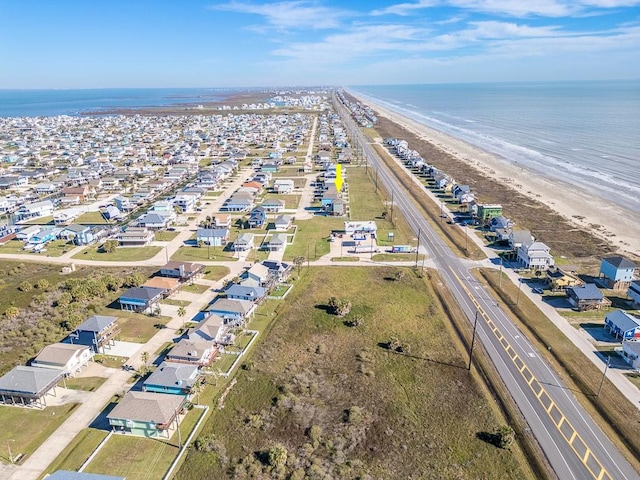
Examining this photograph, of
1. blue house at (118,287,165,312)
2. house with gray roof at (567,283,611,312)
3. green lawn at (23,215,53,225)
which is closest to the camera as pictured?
house with gray roof at (567,283,611,312)

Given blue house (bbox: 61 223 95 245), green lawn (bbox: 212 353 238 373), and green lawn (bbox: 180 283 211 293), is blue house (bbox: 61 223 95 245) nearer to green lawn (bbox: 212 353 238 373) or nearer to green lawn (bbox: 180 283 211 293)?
green lawn (bbox: 180 283 211 293)

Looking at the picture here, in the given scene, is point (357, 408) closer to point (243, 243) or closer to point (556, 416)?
point (556, 416)

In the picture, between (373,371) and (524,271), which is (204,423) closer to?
(373,371)

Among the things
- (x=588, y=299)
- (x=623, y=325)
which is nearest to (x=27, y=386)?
(x=623, y=325)

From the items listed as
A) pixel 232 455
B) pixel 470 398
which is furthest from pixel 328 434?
pixel 470 398

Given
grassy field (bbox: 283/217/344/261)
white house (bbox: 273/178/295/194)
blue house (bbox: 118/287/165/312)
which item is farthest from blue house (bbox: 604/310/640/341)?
white house (bbox: 273/178/295/194)
